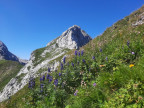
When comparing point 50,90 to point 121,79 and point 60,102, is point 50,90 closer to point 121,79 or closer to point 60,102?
point 60,102

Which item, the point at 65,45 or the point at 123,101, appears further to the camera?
the point at 65,45

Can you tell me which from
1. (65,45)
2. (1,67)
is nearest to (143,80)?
(65,45)

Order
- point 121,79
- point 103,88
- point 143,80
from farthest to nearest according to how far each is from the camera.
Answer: point 103,88, point 121,79, point 143,80

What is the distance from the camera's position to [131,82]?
3051mm

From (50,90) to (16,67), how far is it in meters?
212

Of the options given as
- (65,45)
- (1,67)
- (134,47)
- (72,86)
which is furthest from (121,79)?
(1,67)

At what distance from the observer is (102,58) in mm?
6668

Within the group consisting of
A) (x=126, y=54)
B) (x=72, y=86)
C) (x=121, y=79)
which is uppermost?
(x=126, y=54)

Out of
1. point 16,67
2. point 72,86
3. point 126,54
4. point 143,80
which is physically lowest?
point 143,80

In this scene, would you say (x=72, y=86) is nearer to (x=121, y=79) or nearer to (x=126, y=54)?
(x=121, y=79)

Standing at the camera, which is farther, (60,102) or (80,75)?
(80,75)

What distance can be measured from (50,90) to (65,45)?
5433 inches

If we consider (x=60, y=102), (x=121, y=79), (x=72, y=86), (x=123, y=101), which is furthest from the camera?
(x=72, y=86)

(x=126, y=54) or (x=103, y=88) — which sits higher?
(x=126, y=54)
